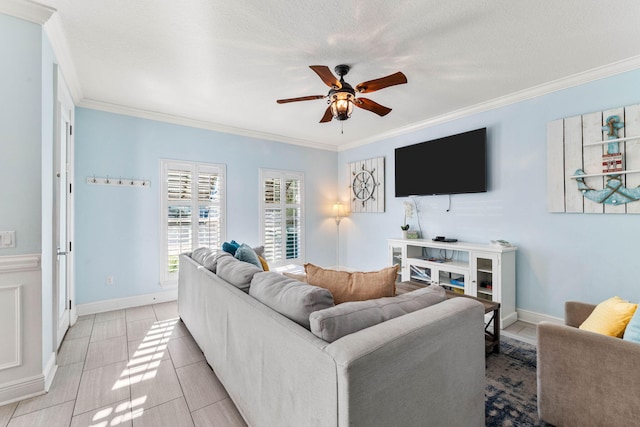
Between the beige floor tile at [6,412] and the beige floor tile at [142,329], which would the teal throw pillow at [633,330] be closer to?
the beige floor tile at [6,412]

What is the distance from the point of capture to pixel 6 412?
70.7 inches

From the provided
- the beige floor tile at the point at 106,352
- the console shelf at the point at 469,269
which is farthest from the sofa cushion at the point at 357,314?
the beige floor tile at the point at 106,352

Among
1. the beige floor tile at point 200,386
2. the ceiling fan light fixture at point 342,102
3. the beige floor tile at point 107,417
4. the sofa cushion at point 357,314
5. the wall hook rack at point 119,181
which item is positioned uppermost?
the ceiling fan light fixture at point 342,102

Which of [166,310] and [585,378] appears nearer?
[585,378]

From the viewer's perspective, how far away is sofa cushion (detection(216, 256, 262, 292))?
1.87 m

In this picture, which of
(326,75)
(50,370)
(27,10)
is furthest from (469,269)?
(27,10)

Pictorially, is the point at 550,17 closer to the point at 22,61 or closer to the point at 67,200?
the point at 22,61

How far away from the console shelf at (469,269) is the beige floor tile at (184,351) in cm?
261

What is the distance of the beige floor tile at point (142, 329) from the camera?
2873mm

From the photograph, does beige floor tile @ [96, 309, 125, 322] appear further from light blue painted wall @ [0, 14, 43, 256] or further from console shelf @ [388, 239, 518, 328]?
console shelf @ [388, 239, 518, 328]

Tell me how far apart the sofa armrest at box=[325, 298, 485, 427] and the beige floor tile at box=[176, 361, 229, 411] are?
136 cm

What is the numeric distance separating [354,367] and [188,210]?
385 centimetres

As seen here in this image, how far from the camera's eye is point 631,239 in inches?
103

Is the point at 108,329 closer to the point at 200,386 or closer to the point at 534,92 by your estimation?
the point at 200,386
